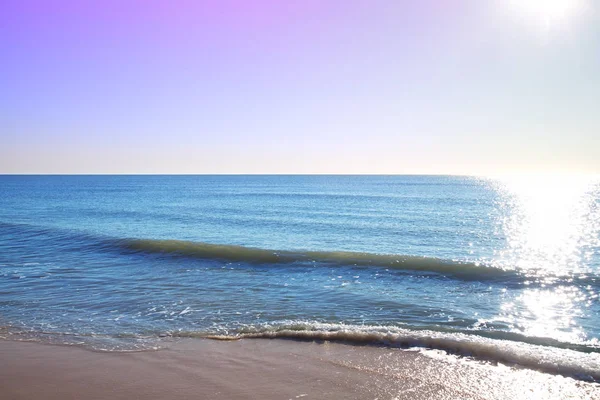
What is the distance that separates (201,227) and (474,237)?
62.0ft

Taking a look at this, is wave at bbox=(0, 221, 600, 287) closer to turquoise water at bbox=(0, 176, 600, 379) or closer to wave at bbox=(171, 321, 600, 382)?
turquoise water at bbox=(0, 176, 600, 379)

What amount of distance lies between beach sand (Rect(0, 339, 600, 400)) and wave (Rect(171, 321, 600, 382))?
A: 0.33 m

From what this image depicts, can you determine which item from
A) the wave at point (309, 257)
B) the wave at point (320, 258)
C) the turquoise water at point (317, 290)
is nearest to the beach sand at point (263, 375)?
the turquoise water at point (317, 290)

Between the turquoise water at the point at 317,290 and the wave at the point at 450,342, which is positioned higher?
the wave at the point at 450,342

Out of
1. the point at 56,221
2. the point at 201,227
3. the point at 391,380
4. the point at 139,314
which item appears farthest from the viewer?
the point at 56,221

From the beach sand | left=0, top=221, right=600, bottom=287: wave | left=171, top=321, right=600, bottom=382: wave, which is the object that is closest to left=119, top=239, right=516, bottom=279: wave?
left=0, top=221, right=600, bottom=287: wave

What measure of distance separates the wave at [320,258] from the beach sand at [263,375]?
9273 millimetres

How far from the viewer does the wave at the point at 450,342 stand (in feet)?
24.7

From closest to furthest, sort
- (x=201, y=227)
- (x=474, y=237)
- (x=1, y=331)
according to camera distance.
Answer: (x=1, y=331)
(x=474, y=237)
(x=201, y=227)

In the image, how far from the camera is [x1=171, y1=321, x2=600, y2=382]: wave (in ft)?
24.7

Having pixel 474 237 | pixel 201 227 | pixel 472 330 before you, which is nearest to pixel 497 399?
pixel 472 330

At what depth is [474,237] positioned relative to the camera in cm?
2616

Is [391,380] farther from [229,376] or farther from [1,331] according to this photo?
[1,331]

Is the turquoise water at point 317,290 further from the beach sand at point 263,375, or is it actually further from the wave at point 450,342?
the beach sand at point 263,375
